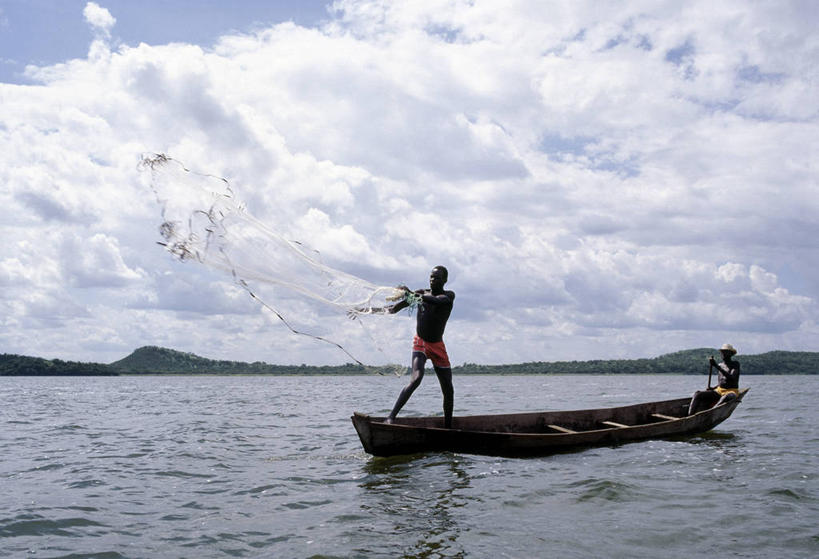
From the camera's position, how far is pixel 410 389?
1073 centimetres

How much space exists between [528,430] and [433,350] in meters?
4.53

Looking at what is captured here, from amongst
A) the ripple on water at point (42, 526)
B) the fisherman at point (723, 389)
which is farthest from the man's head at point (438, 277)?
the fisherman at point (723, 389)

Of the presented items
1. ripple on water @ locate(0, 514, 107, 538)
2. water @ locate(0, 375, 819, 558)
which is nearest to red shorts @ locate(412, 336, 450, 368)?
water @ locate(0, 375, 819, 558)

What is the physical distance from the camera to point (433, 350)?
11.0 metres

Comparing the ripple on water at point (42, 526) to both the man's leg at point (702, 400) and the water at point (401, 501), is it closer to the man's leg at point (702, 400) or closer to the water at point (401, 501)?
the water at point (401, 501)

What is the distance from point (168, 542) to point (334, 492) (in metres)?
2.72

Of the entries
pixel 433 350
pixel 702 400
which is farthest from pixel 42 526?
pixel 702 400

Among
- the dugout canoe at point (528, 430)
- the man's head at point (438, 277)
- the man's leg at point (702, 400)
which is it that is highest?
the man's head at point (438, 277)

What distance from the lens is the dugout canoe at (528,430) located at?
10930 millimetres

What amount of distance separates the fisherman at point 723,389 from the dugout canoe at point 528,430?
313mm

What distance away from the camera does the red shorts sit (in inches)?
434

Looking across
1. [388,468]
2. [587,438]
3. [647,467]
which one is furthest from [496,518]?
[587,438]

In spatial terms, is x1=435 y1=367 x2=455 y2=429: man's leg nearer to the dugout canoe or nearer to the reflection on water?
the dugout canoe

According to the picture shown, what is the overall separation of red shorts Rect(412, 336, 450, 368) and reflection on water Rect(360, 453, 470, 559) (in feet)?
5.93
